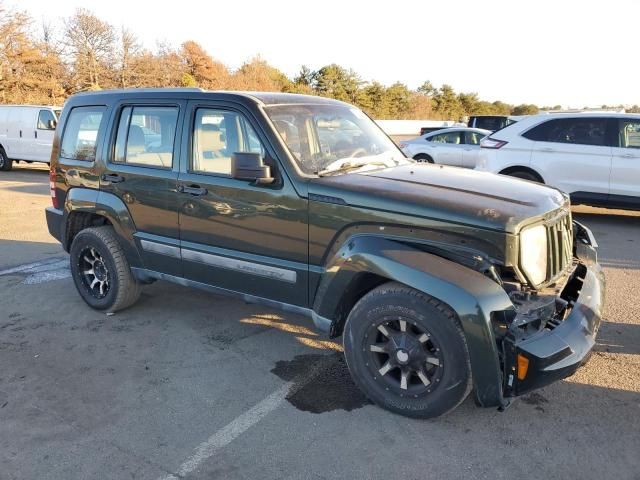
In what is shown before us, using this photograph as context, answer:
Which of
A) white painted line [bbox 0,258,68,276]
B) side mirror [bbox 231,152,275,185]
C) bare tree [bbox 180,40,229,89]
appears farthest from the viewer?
bare tree [bbox 180,40,229,89]

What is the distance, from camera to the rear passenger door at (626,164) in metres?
8.05

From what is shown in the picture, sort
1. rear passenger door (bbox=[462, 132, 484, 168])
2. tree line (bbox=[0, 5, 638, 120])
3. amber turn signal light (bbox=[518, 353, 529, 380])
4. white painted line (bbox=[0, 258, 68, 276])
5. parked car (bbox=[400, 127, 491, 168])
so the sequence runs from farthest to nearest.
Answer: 1. tree line (bbox=[0, 5, 638, 120])
2. parked car (bbox=[400, 127, 491, 168])
3. rear passenger door (bbox=[462, 132, 484, 168])
4. white painted line (bbox=[0, 258, 68, 276])
5. amber turn signal light (bbox=[518, 353, 529, 380])

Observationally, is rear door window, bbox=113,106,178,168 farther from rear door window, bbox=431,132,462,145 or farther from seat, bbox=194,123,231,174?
rear door window, bbox=431,132,462,145

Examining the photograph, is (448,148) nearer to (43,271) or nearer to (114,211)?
(43,271)

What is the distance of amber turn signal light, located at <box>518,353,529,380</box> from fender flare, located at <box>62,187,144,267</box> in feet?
10.6

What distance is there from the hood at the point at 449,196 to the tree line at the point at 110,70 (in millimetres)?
25663

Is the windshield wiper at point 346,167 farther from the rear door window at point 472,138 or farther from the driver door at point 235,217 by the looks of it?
the rear door window at point 472,138

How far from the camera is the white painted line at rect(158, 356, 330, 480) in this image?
275 centimetres

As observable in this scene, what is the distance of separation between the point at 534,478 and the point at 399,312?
108cm

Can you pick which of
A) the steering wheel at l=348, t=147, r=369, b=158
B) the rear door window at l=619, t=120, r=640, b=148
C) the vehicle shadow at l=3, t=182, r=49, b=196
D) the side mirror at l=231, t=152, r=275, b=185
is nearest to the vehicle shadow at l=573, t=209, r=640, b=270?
the rear door window at l=619, t=120, r=640, b=148

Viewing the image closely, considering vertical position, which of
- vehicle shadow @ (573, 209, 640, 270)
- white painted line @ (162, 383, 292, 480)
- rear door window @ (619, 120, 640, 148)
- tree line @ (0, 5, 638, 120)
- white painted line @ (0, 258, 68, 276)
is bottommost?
white painted line @ (162, 383, 292, 480)

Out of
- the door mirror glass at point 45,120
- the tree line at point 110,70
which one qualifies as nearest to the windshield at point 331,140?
the door mirror glass at point 45,120

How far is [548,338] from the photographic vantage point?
2803 millimetres

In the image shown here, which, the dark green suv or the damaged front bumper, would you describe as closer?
the damaged front bumper
